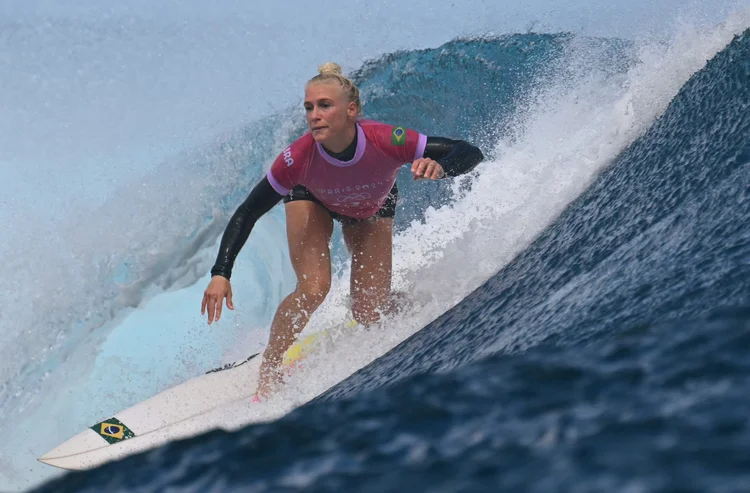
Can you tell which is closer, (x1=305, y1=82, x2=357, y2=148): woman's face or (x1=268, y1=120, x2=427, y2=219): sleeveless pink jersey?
(x1=305, y1=82, x2=357, y2=148): woman's face

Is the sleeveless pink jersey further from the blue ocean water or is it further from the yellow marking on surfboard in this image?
the yellow marking on surfboard

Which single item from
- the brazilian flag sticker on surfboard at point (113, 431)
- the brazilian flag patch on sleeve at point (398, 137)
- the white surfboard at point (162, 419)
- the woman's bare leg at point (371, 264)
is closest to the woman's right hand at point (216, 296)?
the white surfboard at point (162, 419)

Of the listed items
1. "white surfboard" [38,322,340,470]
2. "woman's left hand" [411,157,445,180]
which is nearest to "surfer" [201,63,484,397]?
"woman's left hand" [411,157,445,180]

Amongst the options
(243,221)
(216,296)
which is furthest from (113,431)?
(243,221)

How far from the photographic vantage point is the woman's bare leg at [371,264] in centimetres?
408

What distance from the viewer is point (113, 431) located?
433cm

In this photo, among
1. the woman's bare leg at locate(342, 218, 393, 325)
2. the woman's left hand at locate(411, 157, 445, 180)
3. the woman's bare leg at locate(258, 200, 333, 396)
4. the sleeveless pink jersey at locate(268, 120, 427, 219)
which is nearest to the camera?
the woman's left hand at locate(411, 157, 445, 180)

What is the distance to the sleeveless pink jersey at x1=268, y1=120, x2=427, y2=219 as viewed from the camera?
3654 mm

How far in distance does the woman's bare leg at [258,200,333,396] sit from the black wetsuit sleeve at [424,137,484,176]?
651 mm

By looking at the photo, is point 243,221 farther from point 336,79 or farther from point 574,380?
point 574,380

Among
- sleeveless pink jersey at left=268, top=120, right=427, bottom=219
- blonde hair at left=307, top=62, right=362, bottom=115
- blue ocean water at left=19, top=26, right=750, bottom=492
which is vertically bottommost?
blue ocean water at left=19, top=26, right=750, bottom=492

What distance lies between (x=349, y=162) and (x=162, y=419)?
1.85 meters

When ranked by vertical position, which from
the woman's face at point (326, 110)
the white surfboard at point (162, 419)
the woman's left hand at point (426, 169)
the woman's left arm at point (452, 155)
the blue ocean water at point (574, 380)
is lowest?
the blue ocean water at point (574, 380)

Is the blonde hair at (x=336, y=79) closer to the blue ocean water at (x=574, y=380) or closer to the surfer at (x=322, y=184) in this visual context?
the surfer at (x=322, y=184)
